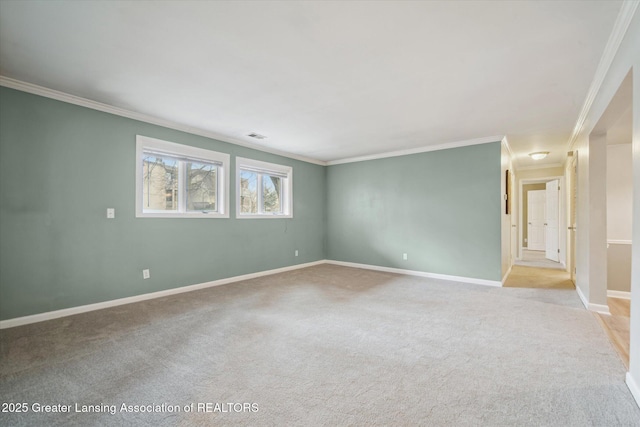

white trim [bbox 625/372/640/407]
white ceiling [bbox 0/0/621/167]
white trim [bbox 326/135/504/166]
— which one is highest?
white ceiling [bbox 0/0/621/167]

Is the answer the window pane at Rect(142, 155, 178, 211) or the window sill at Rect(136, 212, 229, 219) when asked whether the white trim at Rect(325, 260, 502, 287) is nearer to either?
the window sill at Rect(136, 212, 229, 219)

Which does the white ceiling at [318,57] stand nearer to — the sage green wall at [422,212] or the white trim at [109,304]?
the sage green wall at [422,212]

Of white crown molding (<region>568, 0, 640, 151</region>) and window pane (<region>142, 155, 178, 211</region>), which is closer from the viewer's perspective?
white crown molding (<region>568, 0, 640, 151</region>)

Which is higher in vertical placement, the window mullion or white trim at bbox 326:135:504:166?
white trim at bbox 326:135:504:166

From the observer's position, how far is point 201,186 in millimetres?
4578

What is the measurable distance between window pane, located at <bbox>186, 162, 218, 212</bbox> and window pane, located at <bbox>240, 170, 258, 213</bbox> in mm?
566

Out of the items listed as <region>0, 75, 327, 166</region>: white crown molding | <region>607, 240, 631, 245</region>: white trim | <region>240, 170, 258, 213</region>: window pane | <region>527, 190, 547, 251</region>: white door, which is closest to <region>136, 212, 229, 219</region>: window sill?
<region>240, 170, 258, 213</region>: window pane

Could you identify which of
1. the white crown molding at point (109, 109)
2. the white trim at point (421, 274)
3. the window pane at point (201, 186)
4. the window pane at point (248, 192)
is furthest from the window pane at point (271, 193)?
the white trim at point (421, 274)

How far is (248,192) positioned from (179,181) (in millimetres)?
1325

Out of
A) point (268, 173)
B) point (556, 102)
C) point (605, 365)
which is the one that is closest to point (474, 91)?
point (556, 102)

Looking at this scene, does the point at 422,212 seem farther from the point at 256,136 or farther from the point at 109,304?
the point at 109,304

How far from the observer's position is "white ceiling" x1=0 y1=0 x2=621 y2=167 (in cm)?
187

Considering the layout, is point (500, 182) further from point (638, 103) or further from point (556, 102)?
point (638, 103)

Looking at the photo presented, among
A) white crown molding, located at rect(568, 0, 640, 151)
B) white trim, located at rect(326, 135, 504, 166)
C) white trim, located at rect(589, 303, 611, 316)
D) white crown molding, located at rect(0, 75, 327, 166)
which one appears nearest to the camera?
white crown molding, located at rect(568, 0, 640, 151)
